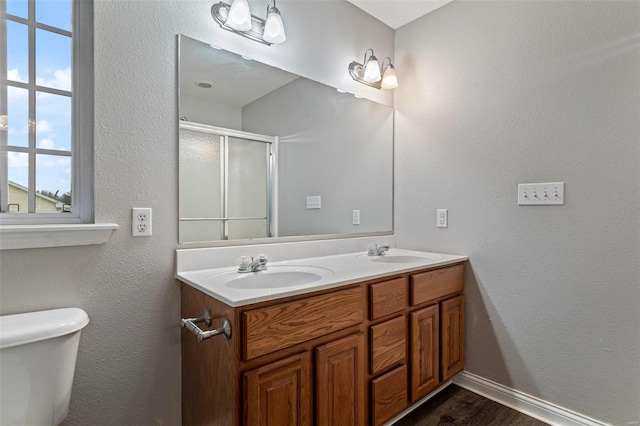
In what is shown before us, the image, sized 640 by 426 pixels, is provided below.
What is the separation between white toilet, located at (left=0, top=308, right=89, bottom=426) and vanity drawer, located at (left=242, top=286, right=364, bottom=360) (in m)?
0.55

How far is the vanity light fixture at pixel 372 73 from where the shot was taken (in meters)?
2.08

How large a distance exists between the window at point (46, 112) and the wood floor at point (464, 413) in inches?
69.4

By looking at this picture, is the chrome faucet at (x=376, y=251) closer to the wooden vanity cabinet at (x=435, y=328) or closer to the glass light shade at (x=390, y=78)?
the wooden vanity cabinet at (x=435, y=328)

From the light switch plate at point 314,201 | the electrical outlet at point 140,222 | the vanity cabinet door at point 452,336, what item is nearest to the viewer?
the electrical outlet at point 140,222

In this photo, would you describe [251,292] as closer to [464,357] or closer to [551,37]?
[464,357]

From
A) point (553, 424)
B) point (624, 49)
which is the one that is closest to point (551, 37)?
point (624, 49)

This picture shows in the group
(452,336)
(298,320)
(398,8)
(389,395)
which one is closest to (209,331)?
(298,320)

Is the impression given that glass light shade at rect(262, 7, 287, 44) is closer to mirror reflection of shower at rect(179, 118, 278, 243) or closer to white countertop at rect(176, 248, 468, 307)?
mirror reflection of shower at rect(179, 118, 278, 243)

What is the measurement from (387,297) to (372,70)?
4.62ft

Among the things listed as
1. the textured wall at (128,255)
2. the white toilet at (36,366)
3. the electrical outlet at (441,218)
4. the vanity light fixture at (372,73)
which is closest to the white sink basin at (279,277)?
the textured wall at (128,255)

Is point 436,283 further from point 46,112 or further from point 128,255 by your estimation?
point 46,112

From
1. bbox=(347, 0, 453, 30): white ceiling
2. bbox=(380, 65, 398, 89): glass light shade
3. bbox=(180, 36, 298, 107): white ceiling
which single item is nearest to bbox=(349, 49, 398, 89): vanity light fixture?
bbox=(380, 65, 398, 89): glass light shade

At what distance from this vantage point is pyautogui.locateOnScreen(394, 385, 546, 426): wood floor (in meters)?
1.63

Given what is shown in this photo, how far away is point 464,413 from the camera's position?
1.70 m
